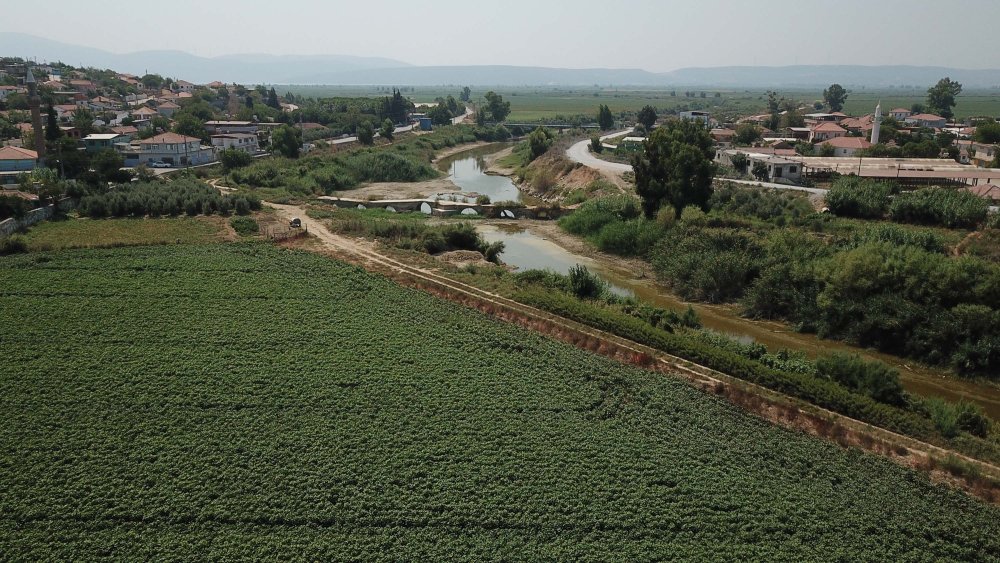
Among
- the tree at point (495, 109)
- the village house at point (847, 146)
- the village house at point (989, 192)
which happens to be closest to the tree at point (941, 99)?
the village house at point (847, 146)

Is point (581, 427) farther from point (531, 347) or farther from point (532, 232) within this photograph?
point (532, 232)

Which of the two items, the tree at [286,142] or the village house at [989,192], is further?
the tree at [286,142]

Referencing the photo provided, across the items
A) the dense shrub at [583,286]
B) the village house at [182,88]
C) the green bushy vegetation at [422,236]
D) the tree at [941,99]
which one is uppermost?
the village house at [182,88]

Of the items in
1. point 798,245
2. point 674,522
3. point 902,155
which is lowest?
point 674,522

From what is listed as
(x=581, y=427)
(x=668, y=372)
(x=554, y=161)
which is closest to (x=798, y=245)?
(x=668, y=372)

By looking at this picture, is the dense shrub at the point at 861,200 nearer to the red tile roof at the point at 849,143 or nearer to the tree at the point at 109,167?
the red tile roof at the point at 849,143

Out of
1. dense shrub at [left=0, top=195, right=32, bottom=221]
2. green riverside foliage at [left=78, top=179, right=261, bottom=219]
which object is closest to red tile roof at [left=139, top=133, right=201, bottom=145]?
green riverside foliage at [left=78, top=179, right=261, bottom=219]
